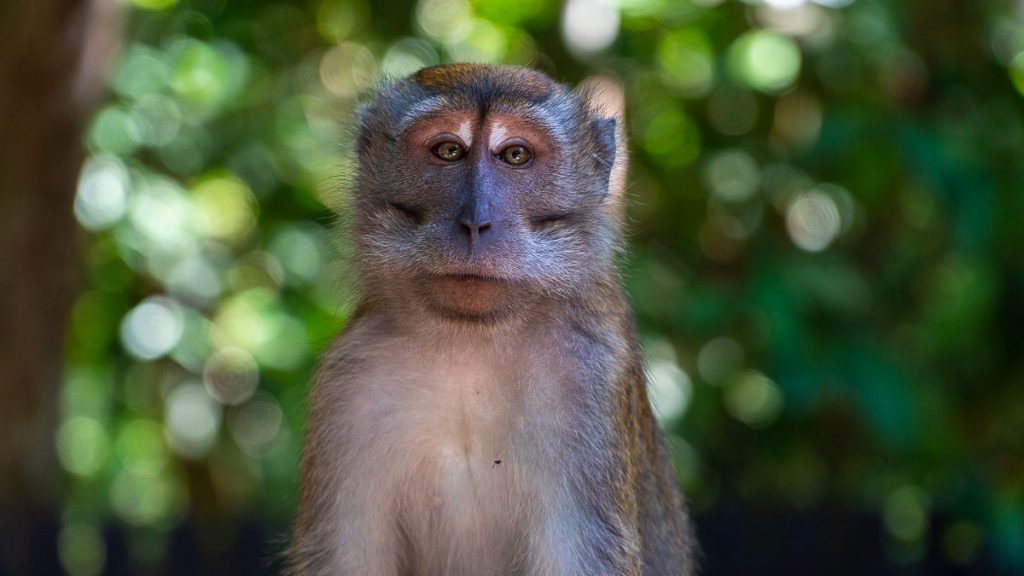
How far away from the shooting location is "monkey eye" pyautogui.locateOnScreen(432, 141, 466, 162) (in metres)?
3.29

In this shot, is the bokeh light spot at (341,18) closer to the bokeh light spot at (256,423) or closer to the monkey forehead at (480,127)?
the bokeh light spot at (256,423)

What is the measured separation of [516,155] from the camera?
3359 mm

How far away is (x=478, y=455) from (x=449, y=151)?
763 millimetres

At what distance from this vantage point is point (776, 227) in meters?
5.99

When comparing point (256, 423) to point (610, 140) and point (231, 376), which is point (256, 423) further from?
point (610, 140)

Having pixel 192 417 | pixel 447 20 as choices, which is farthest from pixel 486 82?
pixel 192 417

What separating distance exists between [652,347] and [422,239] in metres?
3.21

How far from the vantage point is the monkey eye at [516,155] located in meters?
3.33

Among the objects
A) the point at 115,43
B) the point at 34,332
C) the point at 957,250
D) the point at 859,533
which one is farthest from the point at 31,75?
the point at 859,533

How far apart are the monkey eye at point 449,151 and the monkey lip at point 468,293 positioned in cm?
32

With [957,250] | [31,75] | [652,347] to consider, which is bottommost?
[652,347]

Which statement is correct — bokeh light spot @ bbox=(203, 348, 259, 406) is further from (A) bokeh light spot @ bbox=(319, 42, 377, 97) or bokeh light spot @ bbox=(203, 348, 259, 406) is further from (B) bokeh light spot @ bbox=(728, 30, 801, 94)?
(B) bokeh light spot @ bbox=(728, 30, 801, 94)

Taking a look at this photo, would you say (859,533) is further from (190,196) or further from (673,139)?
(190,196)

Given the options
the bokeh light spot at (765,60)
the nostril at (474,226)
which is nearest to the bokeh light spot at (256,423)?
the bokeh light spot at (765,60)
